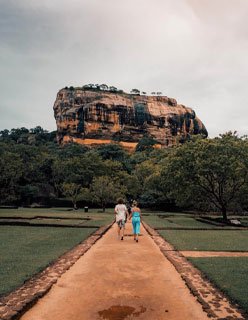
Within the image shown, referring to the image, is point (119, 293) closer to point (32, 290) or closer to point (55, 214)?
point (32, 290)

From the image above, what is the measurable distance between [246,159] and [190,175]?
4.50 meters

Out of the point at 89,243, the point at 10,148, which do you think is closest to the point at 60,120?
the point at 10,148

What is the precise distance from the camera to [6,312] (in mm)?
5480

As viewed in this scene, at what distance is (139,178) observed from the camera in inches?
2352

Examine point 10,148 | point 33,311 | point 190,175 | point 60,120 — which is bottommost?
point 33,311

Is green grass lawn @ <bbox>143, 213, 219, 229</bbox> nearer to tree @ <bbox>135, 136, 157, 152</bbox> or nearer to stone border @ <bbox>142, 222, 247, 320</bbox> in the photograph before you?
stone border @ <bbox>142, 222, 247, 320</bbox>

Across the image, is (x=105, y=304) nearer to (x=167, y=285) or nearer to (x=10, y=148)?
(x=167, y=285)

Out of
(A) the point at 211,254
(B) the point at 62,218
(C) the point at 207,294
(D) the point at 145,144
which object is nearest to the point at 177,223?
(B) the point at 62,218

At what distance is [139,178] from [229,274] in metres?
51.4

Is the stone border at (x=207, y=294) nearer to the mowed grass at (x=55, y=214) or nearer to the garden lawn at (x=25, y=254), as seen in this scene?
the garden lawn at (x=25, y=254)

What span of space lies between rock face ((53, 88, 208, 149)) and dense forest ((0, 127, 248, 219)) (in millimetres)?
17561

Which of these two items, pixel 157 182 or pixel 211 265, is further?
pixel 157 182

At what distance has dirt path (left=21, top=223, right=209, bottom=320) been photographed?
5574 mm

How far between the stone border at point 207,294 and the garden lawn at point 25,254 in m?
3.63
